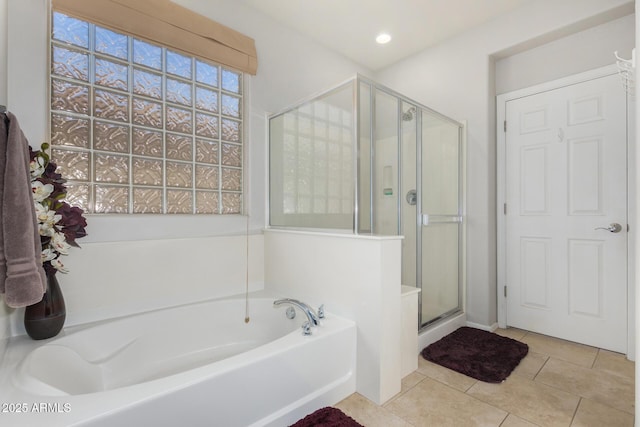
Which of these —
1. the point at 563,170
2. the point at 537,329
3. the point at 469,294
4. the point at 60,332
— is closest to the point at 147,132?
the point at 60,332

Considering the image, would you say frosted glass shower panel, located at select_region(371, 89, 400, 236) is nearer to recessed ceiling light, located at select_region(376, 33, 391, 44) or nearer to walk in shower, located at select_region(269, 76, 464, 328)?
walk in shower, located at select_region(269, 76, 464, 328)

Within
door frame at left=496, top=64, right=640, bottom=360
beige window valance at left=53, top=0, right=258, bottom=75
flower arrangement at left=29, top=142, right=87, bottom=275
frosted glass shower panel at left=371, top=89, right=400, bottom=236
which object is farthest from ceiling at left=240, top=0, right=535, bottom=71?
flower arrangement at left=29, top=142, right=87, bottom=275

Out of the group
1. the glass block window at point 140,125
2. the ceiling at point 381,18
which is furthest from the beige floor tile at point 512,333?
the ceiling at point 381,18

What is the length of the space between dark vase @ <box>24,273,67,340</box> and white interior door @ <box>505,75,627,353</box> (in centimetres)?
314

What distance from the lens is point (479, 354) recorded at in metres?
2.12

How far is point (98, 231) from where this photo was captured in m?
1.75

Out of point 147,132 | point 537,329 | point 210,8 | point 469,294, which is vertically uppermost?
point 210,8

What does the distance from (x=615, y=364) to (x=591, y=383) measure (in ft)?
1.35

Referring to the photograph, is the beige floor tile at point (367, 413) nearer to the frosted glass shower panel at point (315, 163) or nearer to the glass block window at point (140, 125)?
the frosted glass shower panel at point (315, 163)

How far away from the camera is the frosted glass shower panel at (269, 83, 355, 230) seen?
1.88 m

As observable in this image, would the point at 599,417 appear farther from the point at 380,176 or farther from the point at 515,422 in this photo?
the point at 380,176

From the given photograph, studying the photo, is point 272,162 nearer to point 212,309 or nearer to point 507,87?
point 212,309

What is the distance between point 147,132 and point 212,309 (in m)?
1.23

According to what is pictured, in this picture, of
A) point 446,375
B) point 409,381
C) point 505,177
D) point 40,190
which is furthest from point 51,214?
point 505,177
